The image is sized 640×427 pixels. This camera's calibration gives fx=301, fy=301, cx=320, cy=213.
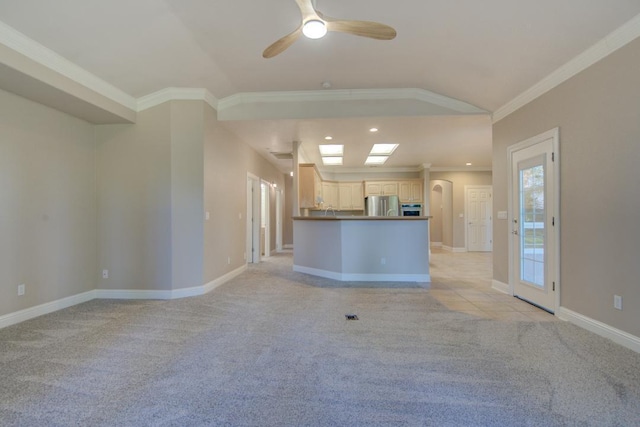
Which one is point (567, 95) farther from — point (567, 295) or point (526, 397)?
point (526, 397)

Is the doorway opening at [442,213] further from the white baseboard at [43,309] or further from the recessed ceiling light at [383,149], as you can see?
the white baseboard at [43,309]

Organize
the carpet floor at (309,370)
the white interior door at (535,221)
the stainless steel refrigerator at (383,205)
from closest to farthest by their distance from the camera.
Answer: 1. the carpet floor at (309,370)
2. the white interior door at (535,221)
3. the stainless steel refrigerator at (383,205)

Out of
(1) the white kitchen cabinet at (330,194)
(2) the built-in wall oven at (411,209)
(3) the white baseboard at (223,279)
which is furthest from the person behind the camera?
(1) the white kitchen cabinet at (330,194)

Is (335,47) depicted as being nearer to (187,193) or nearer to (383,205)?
(187,193)

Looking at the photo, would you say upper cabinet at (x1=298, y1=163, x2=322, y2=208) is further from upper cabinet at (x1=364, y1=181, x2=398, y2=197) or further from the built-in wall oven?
the built-in wall oven

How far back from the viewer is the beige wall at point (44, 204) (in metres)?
3.08

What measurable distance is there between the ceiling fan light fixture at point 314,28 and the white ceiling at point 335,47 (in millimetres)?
688

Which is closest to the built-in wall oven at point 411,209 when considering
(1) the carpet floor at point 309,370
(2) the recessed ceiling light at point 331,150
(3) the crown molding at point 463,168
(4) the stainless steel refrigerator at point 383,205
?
(4) the stainless steel refrigerator at point 383,205

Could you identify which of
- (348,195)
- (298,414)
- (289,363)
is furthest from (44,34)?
(348,195)

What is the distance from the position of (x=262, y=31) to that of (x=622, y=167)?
344 cm

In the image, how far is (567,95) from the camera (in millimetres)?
3037

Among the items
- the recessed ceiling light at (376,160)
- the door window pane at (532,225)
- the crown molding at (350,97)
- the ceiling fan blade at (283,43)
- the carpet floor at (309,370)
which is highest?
the crown molding at (350,97)

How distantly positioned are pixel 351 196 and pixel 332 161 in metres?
1.40

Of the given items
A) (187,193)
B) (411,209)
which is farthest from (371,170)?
(187,193)
